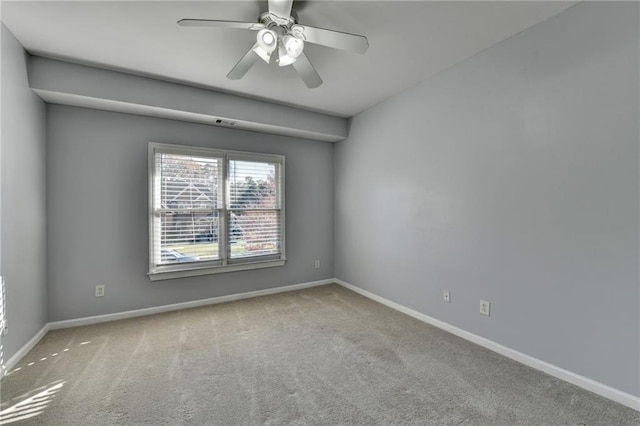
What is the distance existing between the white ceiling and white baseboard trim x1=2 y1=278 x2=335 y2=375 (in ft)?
8.51

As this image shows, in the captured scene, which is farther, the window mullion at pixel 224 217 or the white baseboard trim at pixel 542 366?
the window mullion at pixel 224 217

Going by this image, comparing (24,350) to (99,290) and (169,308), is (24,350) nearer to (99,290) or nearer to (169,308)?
(99,290)

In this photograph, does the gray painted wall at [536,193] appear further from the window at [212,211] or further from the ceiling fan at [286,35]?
the window at [212,211]

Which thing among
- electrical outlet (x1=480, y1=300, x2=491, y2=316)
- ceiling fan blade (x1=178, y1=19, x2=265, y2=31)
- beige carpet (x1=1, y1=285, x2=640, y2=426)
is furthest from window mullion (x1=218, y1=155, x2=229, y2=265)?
electrical outlet (x1=480, y1=300, x2=491, y2=316)

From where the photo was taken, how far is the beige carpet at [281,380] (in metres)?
1.71

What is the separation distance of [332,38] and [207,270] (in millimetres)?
3022

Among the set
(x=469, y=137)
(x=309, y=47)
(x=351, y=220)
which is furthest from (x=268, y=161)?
(x=469, y=137)

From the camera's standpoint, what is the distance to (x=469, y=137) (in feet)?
8.80

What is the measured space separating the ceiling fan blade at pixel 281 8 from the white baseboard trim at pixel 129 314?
319cm

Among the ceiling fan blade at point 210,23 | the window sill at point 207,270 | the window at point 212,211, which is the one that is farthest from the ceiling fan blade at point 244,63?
the window sill at point 207,270

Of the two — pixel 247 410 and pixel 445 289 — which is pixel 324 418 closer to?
pixel 247 410

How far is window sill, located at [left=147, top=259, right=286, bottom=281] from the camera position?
3400 mm

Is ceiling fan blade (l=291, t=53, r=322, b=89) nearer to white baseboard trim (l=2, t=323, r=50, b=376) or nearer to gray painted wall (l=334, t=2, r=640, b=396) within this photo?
gray painted wall (l=334, t=2, r=640, b=396)

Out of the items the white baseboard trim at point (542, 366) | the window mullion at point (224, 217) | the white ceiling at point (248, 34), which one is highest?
the white ceiling at point (248, 34)
